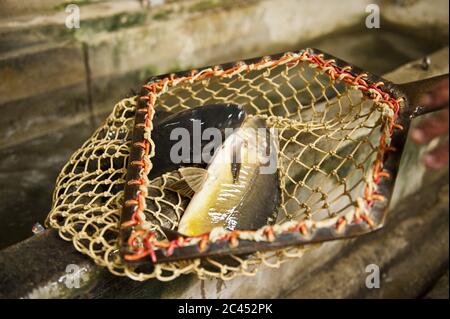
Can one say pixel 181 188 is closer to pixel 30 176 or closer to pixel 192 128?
pixel 192 128

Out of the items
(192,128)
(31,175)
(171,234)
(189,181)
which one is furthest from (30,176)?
(171,234)

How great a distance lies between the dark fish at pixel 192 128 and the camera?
262cm

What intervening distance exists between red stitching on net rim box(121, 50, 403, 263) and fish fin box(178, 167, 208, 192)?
22 centimetres

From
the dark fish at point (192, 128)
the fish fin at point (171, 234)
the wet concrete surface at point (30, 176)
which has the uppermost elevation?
the dark fish at point (192, 128)

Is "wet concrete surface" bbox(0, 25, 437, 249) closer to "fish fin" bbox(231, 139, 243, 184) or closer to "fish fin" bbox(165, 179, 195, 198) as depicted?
"fish fin" bbox(165, 179, 195, 198)

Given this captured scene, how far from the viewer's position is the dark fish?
262 cm

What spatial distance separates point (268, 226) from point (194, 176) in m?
0.62

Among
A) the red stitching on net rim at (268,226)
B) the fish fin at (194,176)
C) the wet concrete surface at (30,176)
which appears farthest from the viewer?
the wet concrete surface at (30,176)

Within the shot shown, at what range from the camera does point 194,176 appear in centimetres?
246

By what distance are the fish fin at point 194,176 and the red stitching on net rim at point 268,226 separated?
0.72ft

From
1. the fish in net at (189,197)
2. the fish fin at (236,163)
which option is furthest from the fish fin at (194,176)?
the fish fin at (236,163)

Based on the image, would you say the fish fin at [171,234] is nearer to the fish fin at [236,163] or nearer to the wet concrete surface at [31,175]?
the fish fin at [236,163]
